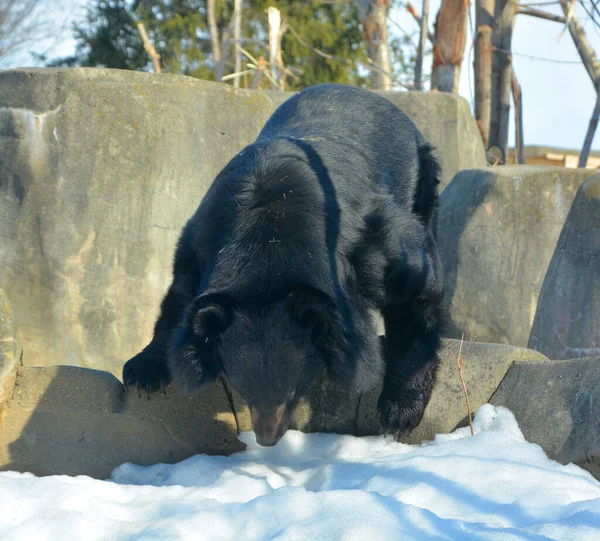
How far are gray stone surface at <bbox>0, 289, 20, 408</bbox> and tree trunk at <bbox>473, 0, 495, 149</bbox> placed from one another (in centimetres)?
737

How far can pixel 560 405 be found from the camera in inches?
130

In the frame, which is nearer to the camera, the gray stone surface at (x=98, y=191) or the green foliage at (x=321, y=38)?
the gray stone surface at (x=98, y=191)

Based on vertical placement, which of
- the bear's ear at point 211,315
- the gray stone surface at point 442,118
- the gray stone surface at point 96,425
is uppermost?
the gray stone surface at point 442,118

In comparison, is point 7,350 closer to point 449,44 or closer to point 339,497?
point 339,497

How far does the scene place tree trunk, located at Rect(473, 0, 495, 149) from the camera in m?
9.67

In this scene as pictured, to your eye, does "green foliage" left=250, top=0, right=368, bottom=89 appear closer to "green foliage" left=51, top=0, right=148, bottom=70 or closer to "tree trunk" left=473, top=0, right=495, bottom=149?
"green foliage" left=51, top=0, right=148, bottom=70

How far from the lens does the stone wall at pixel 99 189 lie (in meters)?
5.97

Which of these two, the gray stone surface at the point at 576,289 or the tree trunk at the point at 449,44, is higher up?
the tree trunk at the point at 449,44

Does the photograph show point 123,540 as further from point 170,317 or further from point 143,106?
point 143,106

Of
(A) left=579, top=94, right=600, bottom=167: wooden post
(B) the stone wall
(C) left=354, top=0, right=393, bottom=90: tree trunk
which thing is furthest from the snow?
(C) left=354, top=0, right=393, bottom=90: tree trunk

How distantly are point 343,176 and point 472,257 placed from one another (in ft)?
10.3

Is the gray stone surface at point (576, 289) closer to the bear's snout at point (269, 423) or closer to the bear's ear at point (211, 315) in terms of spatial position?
the bear's snout at point (269, 423)

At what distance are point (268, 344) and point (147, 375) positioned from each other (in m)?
0.78

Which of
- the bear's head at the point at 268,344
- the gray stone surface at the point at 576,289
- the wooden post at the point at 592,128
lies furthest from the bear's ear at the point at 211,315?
the wooden post at the point at 592,128
